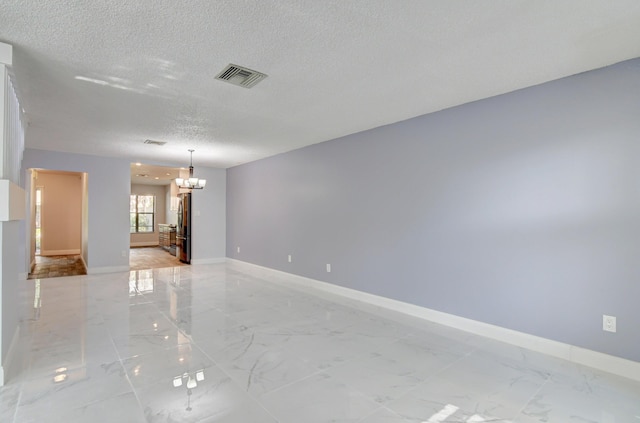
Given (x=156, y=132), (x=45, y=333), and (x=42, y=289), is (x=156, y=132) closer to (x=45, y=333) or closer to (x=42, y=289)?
(x=45, y=333)

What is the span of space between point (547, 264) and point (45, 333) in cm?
525

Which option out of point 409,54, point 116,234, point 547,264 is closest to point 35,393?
point 409,54

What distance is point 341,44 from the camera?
2422mm

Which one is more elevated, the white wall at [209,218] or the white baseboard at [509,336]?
the white wall at [209,218]

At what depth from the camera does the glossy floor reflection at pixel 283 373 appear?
2064 millimetres

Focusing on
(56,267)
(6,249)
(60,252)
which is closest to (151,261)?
(56,267)

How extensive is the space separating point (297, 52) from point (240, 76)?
2.34 ft

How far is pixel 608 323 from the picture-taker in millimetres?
2686

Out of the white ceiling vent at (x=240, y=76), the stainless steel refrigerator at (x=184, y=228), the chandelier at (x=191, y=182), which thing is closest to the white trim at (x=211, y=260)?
the stainless steel refrigerator at (x=184, y=228)

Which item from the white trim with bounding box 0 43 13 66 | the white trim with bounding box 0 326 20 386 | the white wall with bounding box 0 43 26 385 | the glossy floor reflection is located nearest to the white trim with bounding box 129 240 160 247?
the glossy floor reflection

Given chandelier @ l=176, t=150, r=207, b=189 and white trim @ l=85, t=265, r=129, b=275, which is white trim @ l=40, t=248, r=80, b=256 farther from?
chandelier @ l=176, t=150, r=207, b=189

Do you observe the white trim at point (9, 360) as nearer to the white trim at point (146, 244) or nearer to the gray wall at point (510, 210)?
the gray wall at point (510, 210)

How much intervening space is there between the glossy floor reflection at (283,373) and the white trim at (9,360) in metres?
0.07

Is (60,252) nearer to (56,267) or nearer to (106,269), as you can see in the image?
(56,267)
